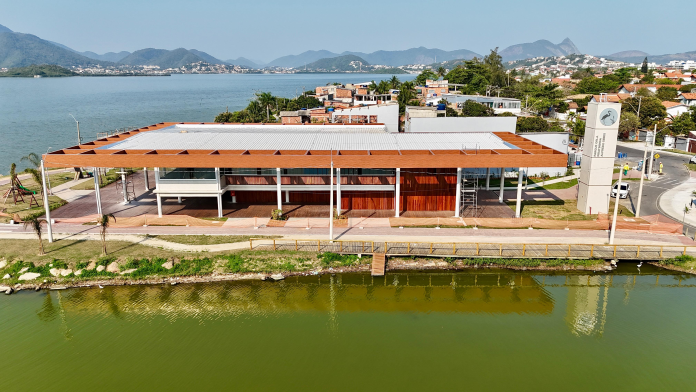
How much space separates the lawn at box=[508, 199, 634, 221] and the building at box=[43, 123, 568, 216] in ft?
7.41

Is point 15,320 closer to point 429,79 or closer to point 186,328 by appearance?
point 186,328

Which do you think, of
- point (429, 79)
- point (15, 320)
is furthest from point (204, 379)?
point (429, 79)

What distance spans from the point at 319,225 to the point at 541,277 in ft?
49.3

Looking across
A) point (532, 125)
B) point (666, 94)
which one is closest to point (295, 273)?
point (532, 125)

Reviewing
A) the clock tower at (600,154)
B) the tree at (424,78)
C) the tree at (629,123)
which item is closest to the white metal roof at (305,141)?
the clock tower at (600,154)

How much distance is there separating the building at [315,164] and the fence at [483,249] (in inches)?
210

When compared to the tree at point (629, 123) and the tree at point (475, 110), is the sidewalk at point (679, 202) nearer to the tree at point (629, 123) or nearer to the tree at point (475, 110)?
the tree at point (629, 123)

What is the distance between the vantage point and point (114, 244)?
2858cm

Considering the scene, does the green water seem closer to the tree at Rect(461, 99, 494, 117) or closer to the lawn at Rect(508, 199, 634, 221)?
the lawn at Rect(508, 199, 634, 221)

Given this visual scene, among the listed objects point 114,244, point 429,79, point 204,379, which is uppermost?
point 429,79

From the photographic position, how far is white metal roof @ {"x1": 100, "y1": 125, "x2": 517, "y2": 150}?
3569 cm

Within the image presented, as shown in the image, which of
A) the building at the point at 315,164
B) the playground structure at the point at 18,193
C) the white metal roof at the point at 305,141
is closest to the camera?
the building at the point at 315,164

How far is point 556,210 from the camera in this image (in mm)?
35906

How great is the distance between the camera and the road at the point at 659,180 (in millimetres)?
37469
